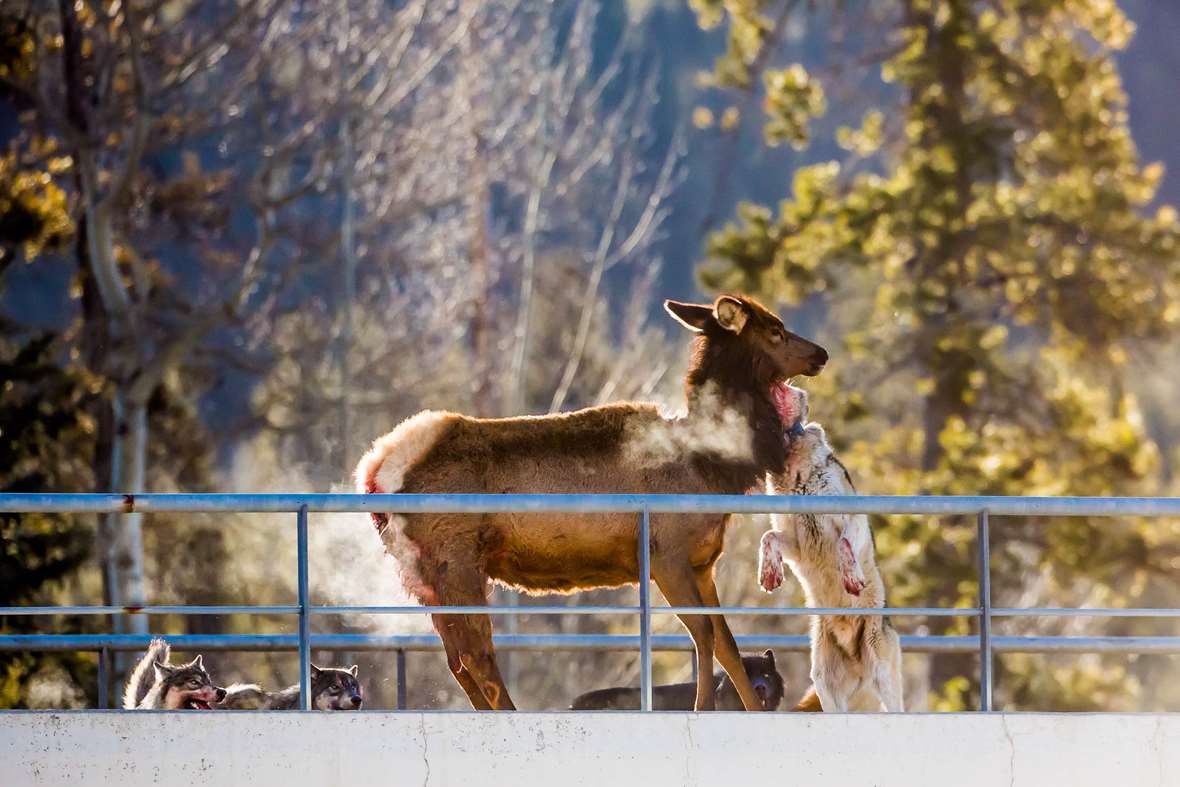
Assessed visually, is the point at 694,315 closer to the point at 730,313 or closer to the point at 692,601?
the point at 730,313

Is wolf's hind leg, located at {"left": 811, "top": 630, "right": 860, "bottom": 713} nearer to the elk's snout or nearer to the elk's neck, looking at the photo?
the elk's neck

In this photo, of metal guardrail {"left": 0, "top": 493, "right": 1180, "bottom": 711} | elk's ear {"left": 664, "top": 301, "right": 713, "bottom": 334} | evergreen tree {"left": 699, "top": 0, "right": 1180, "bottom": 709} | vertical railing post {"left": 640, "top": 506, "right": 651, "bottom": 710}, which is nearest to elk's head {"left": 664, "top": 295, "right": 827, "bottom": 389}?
elk's ear {"left": 664, "top": 301, "right": 713, "bottom": 334}

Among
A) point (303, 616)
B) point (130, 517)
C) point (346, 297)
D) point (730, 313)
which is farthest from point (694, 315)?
point (346, 297)

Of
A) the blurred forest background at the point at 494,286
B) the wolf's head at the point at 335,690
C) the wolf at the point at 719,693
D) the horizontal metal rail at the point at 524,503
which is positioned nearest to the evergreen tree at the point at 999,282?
the blurred forest background at the point at 494,286

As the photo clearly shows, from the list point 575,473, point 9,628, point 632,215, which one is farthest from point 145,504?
point 632,215

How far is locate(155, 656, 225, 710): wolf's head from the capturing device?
904 centimetres

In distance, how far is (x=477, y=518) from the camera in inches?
334

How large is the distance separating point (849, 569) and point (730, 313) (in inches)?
52.4

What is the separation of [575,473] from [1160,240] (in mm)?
19355

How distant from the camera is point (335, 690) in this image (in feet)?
31.6

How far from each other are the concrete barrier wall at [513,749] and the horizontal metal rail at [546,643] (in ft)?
4.83

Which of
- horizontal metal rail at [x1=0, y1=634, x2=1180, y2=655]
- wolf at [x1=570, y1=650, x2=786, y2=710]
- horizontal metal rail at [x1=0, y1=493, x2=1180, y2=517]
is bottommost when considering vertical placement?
A: wolf at [x1=570, y1=650, x2=786, y2=710]

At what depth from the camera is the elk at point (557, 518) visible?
8.48 metres

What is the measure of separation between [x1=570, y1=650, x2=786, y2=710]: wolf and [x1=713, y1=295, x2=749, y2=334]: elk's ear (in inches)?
67.5
